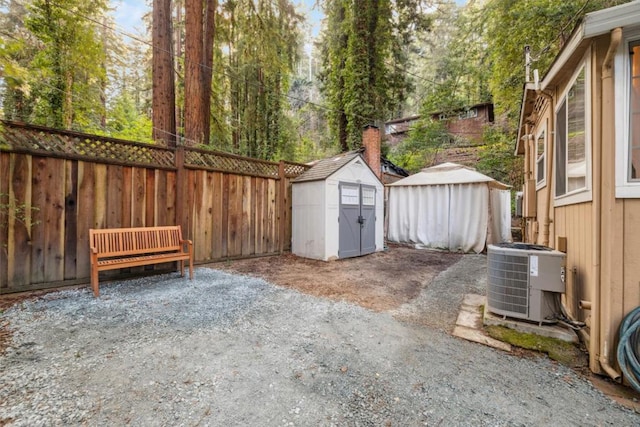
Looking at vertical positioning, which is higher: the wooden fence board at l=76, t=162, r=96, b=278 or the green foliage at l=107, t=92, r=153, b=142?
the green foliage at l=107, t=92, r=153, b=142

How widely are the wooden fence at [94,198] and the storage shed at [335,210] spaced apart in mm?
1225

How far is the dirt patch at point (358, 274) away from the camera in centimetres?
374

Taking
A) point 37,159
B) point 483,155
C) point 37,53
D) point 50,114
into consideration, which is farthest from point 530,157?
point 37,53

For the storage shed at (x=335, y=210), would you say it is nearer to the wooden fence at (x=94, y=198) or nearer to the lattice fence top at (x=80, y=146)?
the wooden fence at (x=94, y=198)

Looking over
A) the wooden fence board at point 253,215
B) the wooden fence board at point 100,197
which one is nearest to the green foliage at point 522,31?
the wooden fence board at point 253,215

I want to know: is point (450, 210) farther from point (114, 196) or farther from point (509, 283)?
point (114, 196)

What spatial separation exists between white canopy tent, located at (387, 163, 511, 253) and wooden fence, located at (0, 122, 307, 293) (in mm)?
5293

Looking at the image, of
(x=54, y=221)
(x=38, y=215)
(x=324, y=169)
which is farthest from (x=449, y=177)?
(x=38, y=215)

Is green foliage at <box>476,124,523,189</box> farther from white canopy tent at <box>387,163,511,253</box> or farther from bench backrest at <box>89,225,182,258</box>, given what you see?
bench backrest at <box>89,225,182,258</box>

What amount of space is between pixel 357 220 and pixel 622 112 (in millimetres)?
5150

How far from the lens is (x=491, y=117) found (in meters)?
16.1

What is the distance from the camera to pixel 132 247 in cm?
405

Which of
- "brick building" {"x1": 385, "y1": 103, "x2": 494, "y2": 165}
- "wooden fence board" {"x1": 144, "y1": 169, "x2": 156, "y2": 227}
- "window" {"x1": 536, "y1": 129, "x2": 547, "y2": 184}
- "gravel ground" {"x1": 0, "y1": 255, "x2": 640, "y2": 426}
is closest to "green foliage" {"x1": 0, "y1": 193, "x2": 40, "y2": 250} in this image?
"gravel ground" {"x1": 0, "y1": 255, "x2": 640, "y2": 426}

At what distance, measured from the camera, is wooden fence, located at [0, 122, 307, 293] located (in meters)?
3.32
